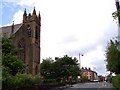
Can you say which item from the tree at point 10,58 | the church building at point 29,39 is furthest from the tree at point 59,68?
the tree at point 10,58

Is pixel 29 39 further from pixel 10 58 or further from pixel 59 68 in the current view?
pixel 10 58

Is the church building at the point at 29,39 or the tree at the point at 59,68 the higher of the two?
the church building at the point at 29,39

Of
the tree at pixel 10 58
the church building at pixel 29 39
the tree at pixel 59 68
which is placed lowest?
the tree at pixel 10 58

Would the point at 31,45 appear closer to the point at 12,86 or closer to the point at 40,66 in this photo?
the point at 40,66

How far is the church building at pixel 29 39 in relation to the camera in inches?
3401

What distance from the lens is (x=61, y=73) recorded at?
3401 inches

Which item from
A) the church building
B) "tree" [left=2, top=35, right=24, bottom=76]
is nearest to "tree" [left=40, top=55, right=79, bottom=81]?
the church building

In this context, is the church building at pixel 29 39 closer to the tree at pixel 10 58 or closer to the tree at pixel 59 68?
the tree at pixel 59 68

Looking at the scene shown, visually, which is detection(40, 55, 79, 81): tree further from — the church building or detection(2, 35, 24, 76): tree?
detection(2, 35, 24, 76): tree

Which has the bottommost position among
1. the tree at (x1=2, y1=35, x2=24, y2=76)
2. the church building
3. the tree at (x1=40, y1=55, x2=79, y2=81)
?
the tree at (x1=2, y1=35, x2=24, y2=76)

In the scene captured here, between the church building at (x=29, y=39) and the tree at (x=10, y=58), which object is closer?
the tree at (x=10, y=58)

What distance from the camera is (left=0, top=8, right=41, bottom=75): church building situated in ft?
283

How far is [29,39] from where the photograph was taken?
90.9 m

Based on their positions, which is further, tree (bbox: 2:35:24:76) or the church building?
the church building
